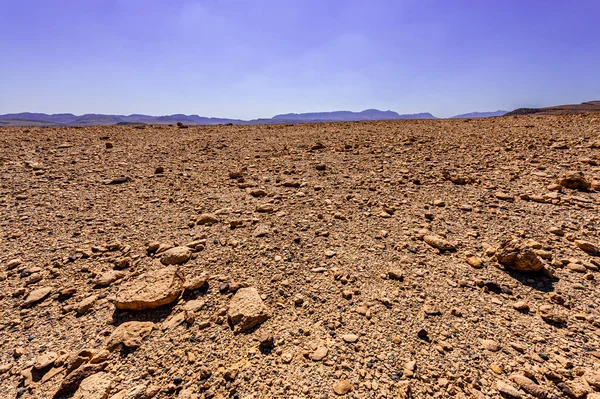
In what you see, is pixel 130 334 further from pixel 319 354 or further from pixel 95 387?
pixel 319 354

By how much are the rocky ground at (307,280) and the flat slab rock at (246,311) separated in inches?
0.6

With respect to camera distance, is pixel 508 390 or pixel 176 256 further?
pixel 176 256

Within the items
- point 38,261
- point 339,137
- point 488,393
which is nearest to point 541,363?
point 488,393

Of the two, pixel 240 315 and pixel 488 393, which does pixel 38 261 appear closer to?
pixel 240 315

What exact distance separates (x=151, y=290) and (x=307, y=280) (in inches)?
66.1

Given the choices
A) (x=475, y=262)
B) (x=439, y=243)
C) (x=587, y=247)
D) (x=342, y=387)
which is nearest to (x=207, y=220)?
(x=342, y=387)

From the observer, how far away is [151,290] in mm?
3021

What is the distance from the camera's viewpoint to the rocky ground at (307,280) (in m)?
2.25

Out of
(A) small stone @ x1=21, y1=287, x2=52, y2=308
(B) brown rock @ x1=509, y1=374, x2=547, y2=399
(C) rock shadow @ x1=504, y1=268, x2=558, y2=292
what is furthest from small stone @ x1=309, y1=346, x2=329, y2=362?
(A) small stone @ x1=21, y1=287, x2=52, y2=308

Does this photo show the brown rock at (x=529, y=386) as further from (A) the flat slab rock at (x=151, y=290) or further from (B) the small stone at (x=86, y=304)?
(B) the small stone at (x=86, y=304)

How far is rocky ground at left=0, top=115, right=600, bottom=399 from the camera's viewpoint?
2252 millimetres

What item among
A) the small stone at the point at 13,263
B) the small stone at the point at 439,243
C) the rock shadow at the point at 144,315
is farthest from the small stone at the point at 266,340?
the small stone at the point at 13,263

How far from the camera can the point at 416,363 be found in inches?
89.0

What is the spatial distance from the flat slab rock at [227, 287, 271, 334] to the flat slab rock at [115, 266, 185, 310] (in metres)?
0.67
